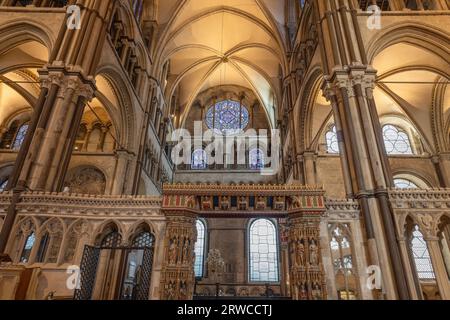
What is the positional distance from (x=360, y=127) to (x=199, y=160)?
1790cm

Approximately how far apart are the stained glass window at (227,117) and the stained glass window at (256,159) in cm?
247

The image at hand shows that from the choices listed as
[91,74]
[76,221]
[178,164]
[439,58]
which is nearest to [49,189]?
[76,221]

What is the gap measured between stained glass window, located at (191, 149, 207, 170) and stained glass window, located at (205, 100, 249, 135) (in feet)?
7.95

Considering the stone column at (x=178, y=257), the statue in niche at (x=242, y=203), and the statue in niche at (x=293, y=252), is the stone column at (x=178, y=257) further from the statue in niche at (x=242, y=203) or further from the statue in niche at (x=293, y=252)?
the statue in niche at (x=293, y=252)

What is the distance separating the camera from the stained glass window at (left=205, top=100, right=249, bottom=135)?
1040 inches

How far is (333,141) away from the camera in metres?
16.2

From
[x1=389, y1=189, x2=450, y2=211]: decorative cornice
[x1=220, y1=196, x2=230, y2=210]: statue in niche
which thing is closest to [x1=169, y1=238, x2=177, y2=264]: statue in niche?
[x1=220, y1=196, x2=230, y2=210]: statue in niche

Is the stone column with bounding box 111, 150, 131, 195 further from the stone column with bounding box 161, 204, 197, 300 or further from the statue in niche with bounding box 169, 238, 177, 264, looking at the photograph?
the statue in niche with bounding box 169, 238, 177, 264

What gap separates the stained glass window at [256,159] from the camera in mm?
24766

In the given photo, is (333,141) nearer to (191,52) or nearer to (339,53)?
(339,53)

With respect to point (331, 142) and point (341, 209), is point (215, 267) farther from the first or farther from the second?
point (341, 209)

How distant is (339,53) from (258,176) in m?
15.1

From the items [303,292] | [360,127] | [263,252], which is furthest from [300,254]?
[263,252]

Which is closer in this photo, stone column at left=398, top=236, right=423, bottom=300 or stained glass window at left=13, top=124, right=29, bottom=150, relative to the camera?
stone column at left=398, top=236, right=423, bottom=300
